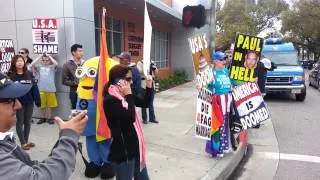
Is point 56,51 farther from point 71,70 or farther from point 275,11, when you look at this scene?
point 275,11

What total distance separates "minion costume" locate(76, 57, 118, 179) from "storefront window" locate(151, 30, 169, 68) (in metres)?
14.2

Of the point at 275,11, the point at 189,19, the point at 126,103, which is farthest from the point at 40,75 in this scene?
the point at 275,11

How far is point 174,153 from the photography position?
6668mm

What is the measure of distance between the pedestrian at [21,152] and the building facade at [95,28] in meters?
6.72

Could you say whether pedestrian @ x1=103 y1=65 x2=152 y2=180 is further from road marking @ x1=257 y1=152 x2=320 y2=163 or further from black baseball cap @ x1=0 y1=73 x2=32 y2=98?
road marking @ x1=257 y1=152 x2=320 y2=163

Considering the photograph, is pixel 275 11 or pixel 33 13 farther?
pixel 275 11

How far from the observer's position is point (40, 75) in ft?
28.1

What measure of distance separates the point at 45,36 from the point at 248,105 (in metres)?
4.41

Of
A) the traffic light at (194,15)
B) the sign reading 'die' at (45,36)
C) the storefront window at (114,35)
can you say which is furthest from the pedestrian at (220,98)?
the storefront window at (114,35)

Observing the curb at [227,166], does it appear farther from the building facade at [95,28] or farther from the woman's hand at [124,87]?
the building facade at [95,28]

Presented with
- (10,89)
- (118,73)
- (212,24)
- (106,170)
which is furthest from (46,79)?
(10,89)

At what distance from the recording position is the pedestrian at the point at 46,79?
8.55 meters

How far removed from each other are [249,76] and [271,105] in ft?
22.9

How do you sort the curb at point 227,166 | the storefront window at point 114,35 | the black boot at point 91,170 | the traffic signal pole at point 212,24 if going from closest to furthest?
1. the black boot at point 91,170
2. the curb at point 227,166
3. the traffic signal pole at point 212,24
4. the storefront window at point 114,35
